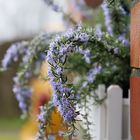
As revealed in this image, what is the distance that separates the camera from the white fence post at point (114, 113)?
1358mm

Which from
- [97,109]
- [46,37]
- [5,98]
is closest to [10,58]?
[46,37]

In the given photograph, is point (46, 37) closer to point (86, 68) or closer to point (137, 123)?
point (86, 68)

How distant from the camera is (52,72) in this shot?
1017mm

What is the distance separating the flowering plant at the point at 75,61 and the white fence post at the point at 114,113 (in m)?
0.05

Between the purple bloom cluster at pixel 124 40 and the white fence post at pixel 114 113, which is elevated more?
the purple bloom cluster at pixel 124 40

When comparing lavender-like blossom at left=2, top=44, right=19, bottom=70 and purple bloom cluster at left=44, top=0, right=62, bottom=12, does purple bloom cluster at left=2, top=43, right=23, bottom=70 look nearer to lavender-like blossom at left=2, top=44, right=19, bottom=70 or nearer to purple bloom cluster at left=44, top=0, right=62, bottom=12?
lavender-like blossom at left=2, top=44, right=19, bottom=70

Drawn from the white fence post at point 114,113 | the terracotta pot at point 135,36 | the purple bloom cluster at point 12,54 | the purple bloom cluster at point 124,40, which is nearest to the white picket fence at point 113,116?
the white fence post at point 114,113

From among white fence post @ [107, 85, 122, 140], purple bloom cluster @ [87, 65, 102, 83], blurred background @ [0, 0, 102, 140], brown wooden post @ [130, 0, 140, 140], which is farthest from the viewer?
blurred background @ [0, 0, 102, 140]

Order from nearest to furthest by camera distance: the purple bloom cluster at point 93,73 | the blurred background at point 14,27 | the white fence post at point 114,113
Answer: the white fence post at point 114,113 < the purple bloom cluster at point 93,73 < the blurred background at point 14,27

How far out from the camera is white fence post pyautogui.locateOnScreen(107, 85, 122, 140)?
1.36 m

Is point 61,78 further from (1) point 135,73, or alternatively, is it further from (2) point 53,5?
(2) point 53,5

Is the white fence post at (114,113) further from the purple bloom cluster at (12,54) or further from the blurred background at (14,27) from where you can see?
the blurred background at (14,27)

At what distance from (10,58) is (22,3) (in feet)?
19.0

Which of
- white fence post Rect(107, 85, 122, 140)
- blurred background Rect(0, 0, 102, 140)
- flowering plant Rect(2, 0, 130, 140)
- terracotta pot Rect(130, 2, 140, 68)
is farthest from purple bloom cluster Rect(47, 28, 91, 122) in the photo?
blurred background Rect(0, 0, 102, 140)
